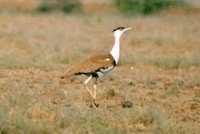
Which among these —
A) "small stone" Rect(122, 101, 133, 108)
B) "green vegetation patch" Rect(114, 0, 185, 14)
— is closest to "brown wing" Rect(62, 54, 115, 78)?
"small stone" Rect(122, 101, 133, 108)

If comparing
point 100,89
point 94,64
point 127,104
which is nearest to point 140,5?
point 100,89

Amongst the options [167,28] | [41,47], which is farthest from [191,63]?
[167,28]

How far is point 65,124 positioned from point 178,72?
343 inches

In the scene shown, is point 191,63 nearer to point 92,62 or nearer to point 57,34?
point 92,62

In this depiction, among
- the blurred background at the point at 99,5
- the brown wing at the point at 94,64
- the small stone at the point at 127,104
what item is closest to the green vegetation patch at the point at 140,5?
the blurred background at the point at 99,5

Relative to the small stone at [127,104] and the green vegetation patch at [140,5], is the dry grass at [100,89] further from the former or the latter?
the green vegetation patch at [140,5]

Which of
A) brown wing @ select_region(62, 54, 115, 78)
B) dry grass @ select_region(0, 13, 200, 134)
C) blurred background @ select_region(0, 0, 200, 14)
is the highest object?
brown wing @ select_region(62, 54, 115, 78)

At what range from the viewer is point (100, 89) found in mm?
12891

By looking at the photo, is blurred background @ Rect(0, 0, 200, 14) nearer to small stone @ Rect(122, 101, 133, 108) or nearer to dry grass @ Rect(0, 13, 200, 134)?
dry grass @ Rect(0, 13, 200, 134)

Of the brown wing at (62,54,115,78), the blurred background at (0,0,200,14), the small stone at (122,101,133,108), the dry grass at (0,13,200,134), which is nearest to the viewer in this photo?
the dry grass at (0,13,200,134)

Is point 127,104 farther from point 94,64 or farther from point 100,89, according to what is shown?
point 100,89

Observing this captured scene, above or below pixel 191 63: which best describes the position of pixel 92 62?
above

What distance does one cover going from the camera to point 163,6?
155 feet

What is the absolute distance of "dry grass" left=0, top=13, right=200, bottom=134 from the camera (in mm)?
8664
